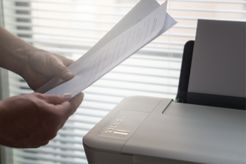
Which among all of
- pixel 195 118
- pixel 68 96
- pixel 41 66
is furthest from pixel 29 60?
pixel 195 118

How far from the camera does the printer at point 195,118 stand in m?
0.69

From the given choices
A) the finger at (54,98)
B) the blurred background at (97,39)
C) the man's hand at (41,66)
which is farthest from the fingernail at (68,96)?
the blurred background at (97,39)

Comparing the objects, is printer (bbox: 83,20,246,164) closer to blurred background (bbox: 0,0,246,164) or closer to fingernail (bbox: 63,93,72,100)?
fingernail (bbox: 63,93,72,100)

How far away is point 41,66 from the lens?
0.93m

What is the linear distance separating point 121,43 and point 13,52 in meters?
0.32

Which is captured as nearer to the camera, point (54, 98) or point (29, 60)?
point (54, 98)

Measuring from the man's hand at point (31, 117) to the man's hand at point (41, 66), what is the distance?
15cm

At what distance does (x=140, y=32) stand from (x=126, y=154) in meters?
0.20

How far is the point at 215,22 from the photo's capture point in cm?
89

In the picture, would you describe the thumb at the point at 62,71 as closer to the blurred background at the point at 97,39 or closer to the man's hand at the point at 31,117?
the man's hand at the point at 31,117

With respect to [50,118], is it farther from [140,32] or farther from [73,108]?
[140,32]

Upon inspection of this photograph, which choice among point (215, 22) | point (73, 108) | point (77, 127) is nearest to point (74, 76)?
point (73, 108)

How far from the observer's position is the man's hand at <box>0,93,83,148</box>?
73cm

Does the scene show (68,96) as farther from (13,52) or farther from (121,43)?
(13,52)
